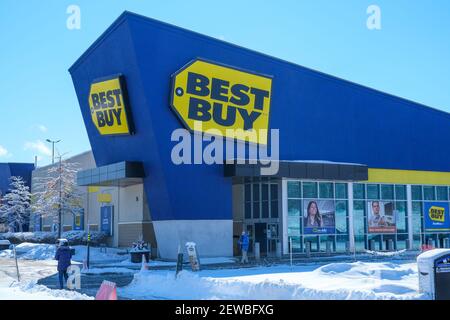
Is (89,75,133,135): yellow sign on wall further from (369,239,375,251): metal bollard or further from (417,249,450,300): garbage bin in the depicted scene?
(417,249,450,300): garbage bin

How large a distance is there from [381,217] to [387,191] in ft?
6.94

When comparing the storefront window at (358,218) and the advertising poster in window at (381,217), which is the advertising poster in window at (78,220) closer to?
the storefront window at (358,218)

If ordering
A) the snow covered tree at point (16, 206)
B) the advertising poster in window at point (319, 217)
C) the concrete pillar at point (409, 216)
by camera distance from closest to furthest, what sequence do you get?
the advertising poster in window at point (319, 217) < the concrete pillar at point (409, 216) < the snow covered tree at point (16, 206)

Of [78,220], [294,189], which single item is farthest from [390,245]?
[78,220]

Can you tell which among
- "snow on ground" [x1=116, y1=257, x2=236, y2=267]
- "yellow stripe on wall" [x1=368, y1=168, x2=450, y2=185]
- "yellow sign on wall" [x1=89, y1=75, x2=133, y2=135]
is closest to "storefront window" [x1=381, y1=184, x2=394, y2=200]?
"yellow stripe on wall" [x1=368, y1=168, x2=450, y2=185]

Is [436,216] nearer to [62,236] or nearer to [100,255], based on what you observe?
[100,255]

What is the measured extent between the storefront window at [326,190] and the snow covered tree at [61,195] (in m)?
24.7

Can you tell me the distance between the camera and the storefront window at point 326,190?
35.4m

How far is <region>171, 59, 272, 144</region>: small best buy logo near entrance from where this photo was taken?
30.4m

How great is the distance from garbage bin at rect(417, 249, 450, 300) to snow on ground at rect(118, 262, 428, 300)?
30 cm

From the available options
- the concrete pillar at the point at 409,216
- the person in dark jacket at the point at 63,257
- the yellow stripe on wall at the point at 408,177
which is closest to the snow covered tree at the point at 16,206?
the yellow stripe on wall at the point at 408,177
